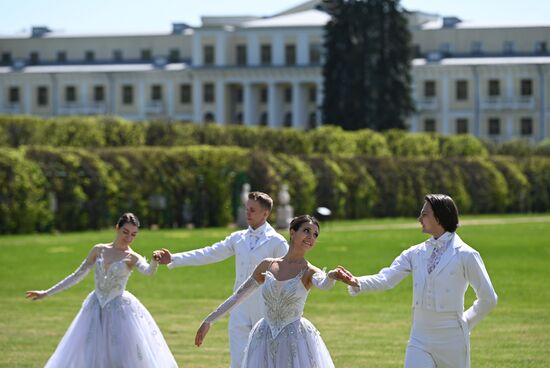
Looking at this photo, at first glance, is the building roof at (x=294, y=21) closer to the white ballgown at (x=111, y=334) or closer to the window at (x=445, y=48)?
the window at (x=445, y=48)

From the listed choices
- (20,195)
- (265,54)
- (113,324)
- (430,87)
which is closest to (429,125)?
(430,87)

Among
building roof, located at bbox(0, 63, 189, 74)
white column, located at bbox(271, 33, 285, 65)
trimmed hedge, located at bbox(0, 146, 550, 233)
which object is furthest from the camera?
building roof, located at bbox(0, 63, 189, 74)

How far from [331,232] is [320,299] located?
78.1 ft

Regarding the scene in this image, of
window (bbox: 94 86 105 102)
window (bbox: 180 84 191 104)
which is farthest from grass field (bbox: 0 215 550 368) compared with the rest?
window (bbox: 180 84 191 104)

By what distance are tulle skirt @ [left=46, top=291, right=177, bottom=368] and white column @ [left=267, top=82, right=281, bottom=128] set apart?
357ft

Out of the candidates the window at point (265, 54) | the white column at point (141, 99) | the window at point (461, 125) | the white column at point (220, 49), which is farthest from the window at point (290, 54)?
the window at point (461, 125)

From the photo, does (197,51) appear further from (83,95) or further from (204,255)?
(204,255)

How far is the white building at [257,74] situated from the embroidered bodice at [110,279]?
338 feet

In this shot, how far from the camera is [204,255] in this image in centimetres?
1360

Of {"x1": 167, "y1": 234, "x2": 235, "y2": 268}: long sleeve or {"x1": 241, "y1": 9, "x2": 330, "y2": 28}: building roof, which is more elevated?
{"x1": 241, "y1": 9, "x2": 330, "y2": 28}: building roof

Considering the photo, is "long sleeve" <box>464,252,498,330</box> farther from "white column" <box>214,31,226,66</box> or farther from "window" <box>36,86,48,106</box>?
"window" <box>36,86,48,106</box>

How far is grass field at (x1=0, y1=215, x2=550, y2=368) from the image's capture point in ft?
60.6

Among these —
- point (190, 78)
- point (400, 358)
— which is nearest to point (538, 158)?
point (190, 78)

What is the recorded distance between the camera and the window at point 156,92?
408 ft
